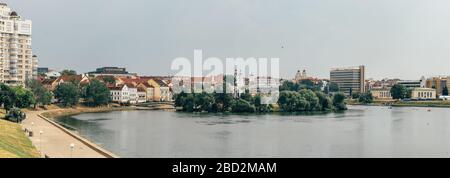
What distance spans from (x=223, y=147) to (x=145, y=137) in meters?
3.55

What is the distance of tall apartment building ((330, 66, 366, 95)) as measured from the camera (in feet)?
221

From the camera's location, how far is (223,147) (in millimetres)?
13133

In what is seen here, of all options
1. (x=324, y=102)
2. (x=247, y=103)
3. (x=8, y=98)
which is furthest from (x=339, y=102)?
(x=8, y=98)

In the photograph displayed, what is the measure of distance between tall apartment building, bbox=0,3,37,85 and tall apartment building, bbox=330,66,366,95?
144 ft

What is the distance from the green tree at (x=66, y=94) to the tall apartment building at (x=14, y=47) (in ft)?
8.02

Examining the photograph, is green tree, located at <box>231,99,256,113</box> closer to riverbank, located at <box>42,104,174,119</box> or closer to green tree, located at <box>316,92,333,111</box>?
green tree, located at <box>316,92,333,111</box>

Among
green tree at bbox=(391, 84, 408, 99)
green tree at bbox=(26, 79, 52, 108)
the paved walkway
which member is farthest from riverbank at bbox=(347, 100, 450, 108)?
the paved walkway

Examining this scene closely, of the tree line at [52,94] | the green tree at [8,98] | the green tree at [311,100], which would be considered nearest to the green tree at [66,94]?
the tree line at [52,94]

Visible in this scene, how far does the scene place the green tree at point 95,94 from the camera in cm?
3425

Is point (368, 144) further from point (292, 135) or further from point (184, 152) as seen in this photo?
point (184, 152)

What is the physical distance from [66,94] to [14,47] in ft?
13.7

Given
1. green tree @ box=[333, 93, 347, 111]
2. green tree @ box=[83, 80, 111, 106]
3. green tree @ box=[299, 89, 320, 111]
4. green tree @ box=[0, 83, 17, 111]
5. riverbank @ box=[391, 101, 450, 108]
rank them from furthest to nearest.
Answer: riverbank @ box=[391, 101, 450, 108] < green tree @ box=[333, 93, 347, 111] < green tree @ box=[83, 80, 111, 106] < green tree @ box=[299, 89, 320, 111] < green tree @ box=[0, 83, 17, 111]

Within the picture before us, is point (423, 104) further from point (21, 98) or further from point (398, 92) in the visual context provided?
point (21, 98)

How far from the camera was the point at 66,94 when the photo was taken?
32000 mm
